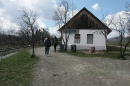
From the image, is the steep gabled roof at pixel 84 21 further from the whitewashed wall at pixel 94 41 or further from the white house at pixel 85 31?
the whitewashed wall at pixel 94 41

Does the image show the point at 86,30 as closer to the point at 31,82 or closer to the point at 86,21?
the point at 86,21

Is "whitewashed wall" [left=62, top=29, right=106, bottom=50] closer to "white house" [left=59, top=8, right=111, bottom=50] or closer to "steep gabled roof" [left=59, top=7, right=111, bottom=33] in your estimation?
"white house" [left=59, top=8, right=111, bottom=50]

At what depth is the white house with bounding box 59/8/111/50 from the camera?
98.6ft

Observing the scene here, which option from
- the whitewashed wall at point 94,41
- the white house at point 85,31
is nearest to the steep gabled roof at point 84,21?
the white house at point 85,31

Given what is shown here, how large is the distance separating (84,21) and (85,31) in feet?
5.88

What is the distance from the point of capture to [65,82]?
25.7ft

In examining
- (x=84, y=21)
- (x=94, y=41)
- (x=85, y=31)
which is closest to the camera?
(x=94, y=41)

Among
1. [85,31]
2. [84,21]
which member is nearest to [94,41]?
[85,31]

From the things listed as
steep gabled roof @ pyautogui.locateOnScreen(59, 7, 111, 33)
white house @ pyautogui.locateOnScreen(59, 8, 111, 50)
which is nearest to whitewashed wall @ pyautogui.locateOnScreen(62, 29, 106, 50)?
white house @ pyautogui.locateOnScreen(59, 8, 111, 50)

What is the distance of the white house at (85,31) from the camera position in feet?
98.6

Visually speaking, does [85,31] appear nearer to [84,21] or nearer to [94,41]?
[84,21]

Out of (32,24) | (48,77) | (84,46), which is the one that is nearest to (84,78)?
(48,77)

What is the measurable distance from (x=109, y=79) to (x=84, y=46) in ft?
71.2

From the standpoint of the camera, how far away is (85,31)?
30.6 meters
